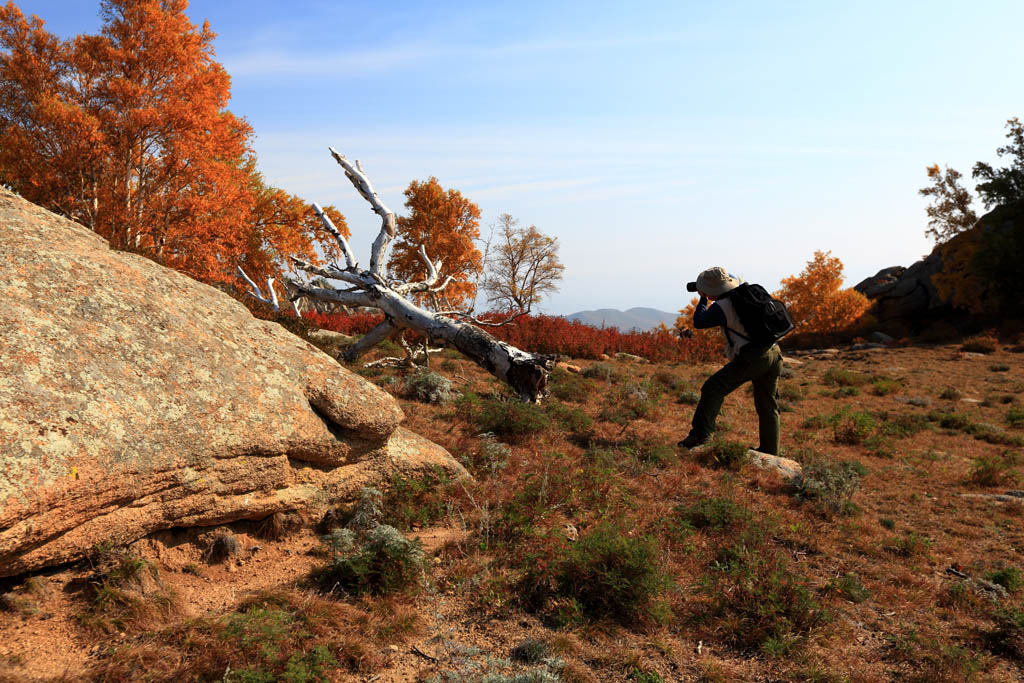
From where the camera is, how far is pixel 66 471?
130 inches

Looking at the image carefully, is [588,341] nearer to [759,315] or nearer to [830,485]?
[759,315]

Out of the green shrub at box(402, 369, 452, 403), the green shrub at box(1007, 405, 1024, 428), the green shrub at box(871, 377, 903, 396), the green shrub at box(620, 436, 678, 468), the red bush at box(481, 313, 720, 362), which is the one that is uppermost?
the red bush at box(481, 313, 720, 362)

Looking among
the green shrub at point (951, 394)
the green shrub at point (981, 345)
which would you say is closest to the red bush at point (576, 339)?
the green shrub at point (951, 394)

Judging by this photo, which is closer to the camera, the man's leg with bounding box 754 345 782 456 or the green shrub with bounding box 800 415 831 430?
the man's leg with bounding box 754 345 782 456

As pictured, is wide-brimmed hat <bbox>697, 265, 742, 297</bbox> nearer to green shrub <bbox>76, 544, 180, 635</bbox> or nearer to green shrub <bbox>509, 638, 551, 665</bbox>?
green shrub <bbox>509, 638, 551, 665</bbox>

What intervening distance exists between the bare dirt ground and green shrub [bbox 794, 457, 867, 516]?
14cm

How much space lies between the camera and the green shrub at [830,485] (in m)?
6.24

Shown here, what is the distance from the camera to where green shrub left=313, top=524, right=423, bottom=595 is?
4062mm

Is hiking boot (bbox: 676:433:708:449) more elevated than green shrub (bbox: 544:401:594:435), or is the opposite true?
green shrub (bbox: 544:401:594:435)

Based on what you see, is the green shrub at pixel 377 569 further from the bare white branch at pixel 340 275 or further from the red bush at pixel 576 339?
the red bush at pixel 576 339

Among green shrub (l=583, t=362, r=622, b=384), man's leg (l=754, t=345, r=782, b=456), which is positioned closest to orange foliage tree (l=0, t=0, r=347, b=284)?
green shrub (l=583, t=362, r=622, b=384)

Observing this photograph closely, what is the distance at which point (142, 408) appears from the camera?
3.80 meters

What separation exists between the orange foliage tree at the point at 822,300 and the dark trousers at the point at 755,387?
24.3 meters

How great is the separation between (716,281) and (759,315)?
0.75 metres
